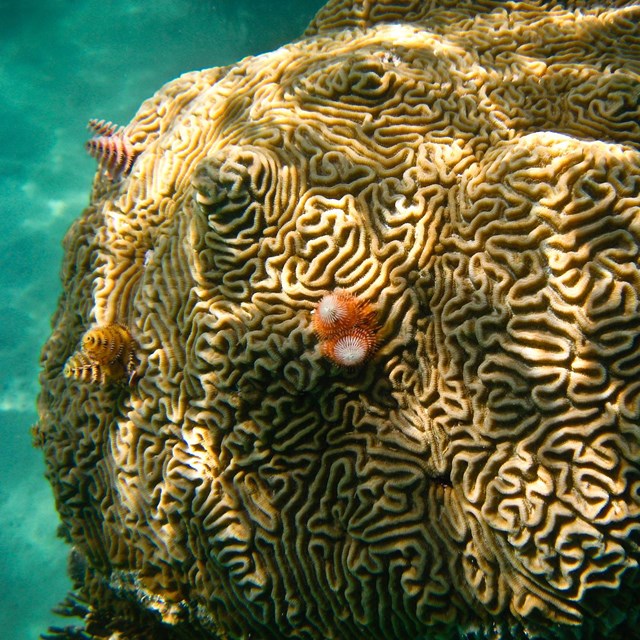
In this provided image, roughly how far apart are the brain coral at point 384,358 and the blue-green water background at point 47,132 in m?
5.01

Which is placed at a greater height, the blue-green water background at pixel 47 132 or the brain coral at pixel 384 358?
the blue-green water background at pixel 47 132

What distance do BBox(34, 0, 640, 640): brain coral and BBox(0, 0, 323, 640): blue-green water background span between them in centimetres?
501

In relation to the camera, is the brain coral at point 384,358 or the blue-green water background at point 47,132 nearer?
the brain coral at point 384,358

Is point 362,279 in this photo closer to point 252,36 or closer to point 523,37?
point 523,37

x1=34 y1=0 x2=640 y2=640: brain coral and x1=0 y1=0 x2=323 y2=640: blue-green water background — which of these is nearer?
x1=34 y1=0 x2=640 y2=640: brain coral

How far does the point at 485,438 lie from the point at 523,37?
3.39m

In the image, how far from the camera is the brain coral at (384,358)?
8.73ft

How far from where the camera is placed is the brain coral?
8.73 feet

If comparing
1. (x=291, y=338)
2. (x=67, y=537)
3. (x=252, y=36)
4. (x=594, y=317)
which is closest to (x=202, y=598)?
(x=67, y=537)

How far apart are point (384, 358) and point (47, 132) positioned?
929cm

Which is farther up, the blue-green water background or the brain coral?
the blue-green water background

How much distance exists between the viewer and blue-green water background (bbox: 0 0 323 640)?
7.92 m

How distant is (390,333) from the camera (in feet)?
10.1

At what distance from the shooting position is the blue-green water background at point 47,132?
7.92 meters
